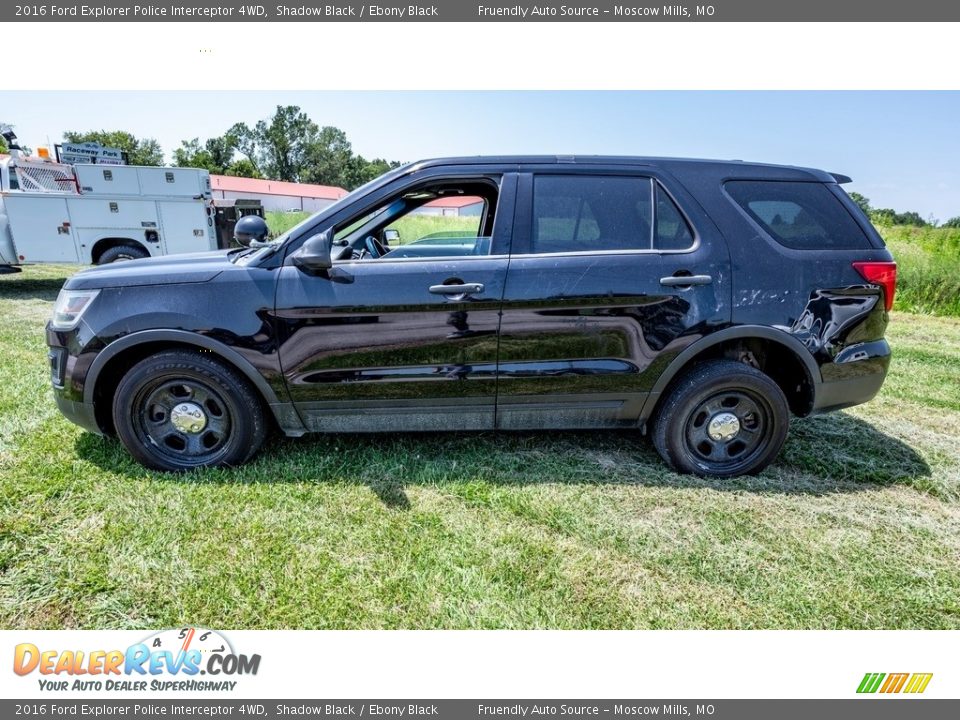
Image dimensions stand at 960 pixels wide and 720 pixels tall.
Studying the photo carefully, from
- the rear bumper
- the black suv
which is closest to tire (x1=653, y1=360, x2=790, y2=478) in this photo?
the black suv

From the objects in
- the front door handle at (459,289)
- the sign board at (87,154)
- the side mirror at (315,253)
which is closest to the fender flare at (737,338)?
the front door handle at (459,289)

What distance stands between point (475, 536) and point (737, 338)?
1.90 m

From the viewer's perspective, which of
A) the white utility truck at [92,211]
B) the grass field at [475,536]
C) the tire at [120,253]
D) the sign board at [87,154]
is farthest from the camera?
the sign board at [87,154]

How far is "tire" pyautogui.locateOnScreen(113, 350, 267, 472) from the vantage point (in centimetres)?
282

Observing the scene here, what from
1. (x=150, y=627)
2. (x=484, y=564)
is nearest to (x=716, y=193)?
(x=484, y=564)

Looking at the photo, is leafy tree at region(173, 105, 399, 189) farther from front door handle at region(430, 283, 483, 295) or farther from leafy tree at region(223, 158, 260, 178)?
front door handle at region(430, 283, 483, 295)

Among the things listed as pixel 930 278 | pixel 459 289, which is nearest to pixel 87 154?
pixel 459 289

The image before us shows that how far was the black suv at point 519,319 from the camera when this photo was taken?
277cm

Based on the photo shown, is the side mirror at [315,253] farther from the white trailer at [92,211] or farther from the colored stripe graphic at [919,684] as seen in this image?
the white trailer at [92,211]

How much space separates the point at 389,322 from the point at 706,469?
2.10 m

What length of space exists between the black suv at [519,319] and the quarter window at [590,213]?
1 centimetres

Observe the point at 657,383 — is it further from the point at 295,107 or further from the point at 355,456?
the point at 295,107

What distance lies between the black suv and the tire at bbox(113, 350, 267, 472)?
11 millimetres

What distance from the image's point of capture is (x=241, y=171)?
2736 inches
